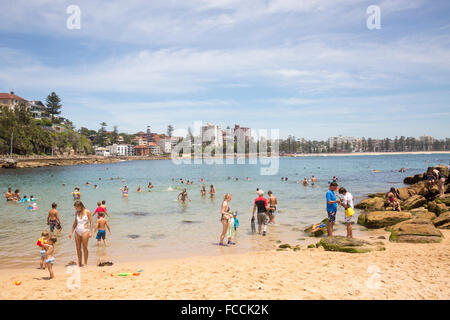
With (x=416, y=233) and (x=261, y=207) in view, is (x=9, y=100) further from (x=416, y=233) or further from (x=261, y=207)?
(x=416, y=233)

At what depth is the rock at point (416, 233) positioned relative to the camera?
10.6m

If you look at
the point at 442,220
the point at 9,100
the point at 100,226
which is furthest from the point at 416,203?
the point at 9,100

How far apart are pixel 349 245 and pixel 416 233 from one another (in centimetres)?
321

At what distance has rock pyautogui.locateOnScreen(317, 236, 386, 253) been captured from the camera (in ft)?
31.4

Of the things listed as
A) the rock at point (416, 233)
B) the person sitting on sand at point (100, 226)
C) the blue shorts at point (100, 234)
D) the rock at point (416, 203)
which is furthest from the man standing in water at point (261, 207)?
the rock at point (416, 203)

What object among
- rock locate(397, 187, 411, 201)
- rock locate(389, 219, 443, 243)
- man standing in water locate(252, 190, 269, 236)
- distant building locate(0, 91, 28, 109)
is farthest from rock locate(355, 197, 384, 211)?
distant building locate(0, 91, 28, 109)

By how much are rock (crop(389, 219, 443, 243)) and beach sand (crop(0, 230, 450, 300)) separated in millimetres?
543

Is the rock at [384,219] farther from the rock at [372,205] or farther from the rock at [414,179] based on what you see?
the rock at [414,179]

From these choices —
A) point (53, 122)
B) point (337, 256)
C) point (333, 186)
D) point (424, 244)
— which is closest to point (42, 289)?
point (337, 256)

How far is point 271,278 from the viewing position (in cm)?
730

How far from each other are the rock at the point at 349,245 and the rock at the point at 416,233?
173 cm

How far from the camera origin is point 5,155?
85625 mm

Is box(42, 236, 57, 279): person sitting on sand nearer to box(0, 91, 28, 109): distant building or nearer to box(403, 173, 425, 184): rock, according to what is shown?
box(403, 173, 425, 184): rock
